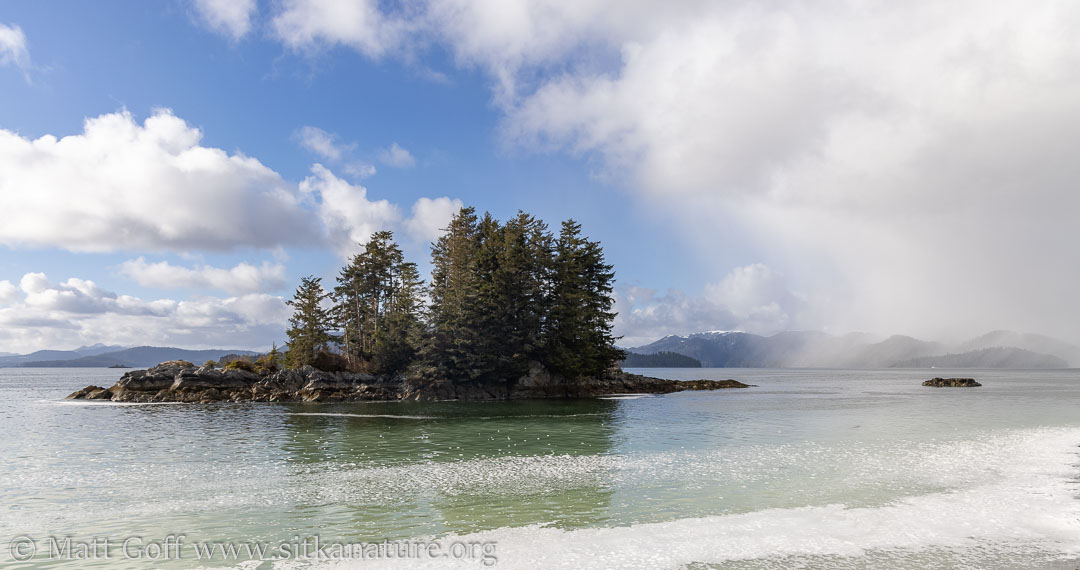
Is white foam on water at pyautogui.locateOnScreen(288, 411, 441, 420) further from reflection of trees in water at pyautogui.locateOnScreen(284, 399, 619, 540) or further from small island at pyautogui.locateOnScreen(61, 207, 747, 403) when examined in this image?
small island at pyautogui.locateOnScreen(61, 207, 747, 403)

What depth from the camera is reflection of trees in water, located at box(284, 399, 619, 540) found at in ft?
50.3

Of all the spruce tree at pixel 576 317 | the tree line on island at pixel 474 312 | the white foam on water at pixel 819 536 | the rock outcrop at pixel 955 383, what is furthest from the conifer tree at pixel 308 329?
the rock outcrop at pixel 955 383

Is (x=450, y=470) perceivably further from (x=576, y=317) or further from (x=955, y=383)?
(x=955, y=383)

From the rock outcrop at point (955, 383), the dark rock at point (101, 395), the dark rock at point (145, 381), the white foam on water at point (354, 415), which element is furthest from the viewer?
the rock outcrop at point (955, 383)

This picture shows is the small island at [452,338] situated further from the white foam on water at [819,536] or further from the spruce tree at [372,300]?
the white foam on water at [819,536]

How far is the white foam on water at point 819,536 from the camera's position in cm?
1193

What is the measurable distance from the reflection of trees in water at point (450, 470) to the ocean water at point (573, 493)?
13cm

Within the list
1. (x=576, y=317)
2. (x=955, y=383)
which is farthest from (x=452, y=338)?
(x=955, y=383)

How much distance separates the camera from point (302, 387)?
70.3m

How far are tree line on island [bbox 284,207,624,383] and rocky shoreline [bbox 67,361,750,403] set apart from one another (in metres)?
1.66

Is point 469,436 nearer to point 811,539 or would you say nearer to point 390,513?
point 390,513

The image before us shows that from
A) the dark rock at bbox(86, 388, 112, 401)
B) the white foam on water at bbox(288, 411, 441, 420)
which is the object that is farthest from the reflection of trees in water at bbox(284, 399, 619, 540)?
the dark rock at bbox(86, 388, 112, 401)

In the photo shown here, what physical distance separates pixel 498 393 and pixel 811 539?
59.3m

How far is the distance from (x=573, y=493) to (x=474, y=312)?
50346mm
